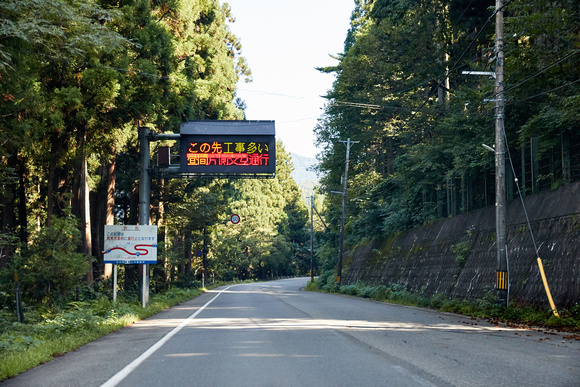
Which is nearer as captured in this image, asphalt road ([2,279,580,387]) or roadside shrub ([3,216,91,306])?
asphalt road ([2,279,580,387])

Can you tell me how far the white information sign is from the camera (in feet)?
64.1

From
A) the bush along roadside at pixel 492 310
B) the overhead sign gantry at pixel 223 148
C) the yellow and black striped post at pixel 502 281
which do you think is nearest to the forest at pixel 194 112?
the overhead sign gantry at pixel 223 148

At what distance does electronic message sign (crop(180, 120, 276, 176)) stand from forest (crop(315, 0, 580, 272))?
798 cm

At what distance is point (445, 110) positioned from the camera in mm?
30656

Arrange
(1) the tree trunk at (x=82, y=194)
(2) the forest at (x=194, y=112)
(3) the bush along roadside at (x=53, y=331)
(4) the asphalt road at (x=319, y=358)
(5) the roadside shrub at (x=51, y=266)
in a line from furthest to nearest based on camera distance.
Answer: (1) the tree trunk at (x=82, y=194)
(5) the roadside shrub at (x=51, y=266)
(2) the forest at (x=194, y=112)
(3) the bush along roadside at (x=53, y=331)
(4) the asphalt road at (x=319, y=358)

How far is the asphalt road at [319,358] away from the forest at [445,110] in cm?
828

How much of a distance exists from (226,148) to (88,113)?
4.95 meters

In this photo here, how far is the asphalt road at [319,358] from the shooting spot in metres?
6.43

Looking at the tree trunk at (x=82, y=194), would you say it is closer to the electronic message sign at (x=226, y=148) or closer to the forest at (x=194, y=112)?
the forest at (x=194, y=112)

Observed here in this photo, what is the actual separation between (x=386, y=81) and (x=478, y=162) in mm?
16622

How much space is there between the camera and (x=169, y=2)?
22531 millimetres

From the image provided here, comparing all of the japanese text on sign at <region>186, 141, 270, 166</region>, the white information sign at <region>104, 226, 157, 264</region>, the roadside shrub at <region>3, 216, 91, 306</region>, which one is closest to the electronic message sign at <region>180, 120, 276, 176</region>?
the japanese text on sign at <region>186, 141, 270, 166</region>

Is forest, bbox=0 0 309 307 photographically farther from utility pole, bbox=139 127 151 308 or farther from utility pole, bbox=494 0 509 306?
utility pole, bbox=494 0 509 306

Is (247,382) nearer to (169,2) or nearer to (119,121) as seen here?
(119,121)
